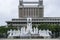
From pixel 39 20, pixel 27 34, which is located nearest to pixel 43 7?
pixel 39 20

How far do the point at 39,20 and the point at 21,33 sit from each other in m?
51.4

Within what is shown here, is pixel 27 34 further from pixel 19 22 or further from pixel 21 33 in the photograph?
pixel 19 22

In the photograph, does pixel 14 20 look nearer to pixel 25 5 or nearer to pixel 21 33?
pixel 25 5

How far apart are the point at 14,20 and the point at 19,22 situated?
2468 millimetres

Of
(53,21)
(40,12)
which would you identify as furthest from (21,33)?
(40,12)

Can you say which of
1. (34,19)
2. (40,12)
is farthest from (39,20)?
(40,12)

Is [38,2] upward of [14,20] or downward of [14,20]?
upward

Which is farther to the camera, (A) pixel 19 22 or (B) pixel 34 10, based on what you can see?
(B) pixel 34 10

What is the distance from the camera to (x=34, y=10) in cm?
9894

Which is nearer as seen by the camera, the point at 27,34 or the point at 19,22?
the point at 27,34

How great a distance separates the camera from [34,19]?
3593 inches

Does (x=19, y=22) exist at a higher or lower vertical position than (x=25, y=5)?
lower

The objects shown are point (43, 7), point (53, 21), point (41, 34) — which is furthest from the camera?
point (43, 7)

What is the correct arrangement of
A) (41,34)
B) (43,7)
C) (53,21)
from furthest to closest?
(43,7) < (53,21) < (41,34)
